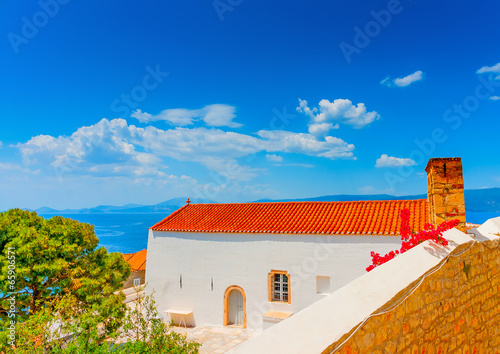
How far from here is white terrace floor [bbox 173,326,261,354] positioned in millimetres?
13007

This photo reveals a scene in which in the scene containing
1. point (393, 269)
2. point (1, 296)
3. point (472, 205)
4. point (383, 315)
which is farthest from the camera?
point (472, 205)

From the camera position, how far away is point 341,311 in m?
2.94

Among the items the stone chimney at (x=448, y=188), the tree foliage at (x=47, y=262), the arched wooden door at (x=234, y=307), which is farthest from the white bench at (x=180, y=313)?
the stone chimney at (x=448, y=188)

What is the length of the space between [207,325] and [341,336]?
48.1ft

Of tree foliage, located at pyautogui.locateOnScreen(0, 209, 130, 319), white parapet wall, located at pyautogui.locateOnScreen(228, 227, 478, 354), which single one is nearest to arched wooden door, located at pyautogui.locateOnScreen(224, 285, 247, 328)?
tree foliage, located at pyautogui.locateOnScreen(0, 209, 130, 319)

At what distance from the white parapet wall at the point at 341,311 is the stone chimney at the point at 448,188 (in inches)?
90.5

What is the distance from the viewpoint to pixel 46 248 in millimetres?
12477

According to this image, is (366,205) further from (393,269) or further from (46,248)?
(46,248)

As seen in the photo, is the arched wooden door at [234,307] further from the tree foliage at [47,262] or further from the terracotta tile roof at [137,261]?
the terracotta tile roof at [137,261]

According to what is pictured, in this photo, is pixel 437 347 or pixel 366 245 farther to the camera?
pixel 366 245

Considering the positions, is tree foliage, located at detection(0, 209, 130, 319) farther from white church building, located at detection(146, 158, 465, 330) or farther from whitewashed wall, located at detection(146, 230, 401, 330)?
white church building, located at detection(146, 158, 465, 330)

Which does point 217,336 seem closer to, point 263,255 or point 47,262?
point 263,255

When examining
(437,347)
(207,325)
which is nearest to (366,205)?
(207,325)

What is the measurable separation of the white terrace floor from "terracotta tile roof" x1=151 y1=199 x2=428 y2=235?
4723 mm
